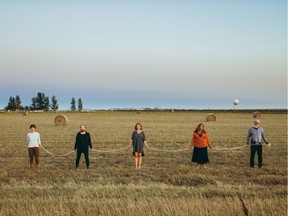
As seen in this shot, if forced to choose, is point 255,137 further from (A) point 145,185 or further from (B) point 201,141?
(A) point 145,185

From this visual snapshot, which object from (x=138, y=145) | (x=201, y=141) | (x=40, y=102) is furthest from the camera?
(x=40, y=102)

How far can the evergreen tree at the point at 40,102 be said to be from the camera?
16700cm

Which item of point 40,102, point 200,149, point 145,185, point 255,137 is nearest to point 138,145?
point 200,149

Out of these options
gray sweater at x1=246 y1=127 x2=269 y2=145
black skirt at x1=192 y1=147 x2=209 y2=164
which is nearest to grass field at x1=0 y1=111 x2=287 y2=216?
black skirt at x1=192 y1=147 x2=209 y2=164

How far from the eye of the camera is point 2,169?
48.5ft

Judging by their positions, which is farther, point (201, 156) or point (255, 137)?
point (255, 137)

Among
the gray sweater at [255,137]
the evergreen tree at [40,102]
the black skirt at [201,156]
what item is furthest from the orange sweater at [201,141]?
the evergreen tree at [40,102]

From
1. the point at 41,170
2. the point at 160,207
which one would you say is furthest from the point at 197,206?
the point at 41,170

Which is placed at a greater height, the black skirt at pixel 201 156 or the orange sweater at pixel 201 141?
the orange sweater at pixel 201 141

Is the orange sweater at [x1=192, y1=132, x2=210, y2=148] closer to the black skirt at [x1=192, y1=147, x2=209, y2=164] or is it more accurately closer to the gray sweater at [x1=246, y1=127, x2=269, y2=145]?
the black skirt at [x1=192, y1=147, x2=209, y2=164]

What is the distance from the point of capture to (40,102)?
16762 centimetres

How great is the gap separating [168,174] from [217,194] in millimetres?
3489

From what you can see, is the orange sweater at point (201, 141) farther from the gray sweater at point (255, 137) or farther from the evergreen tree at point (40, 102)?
the evergreen tree at point (40, 102)

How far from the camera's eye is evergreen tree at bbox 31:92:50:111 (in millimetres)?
167000
